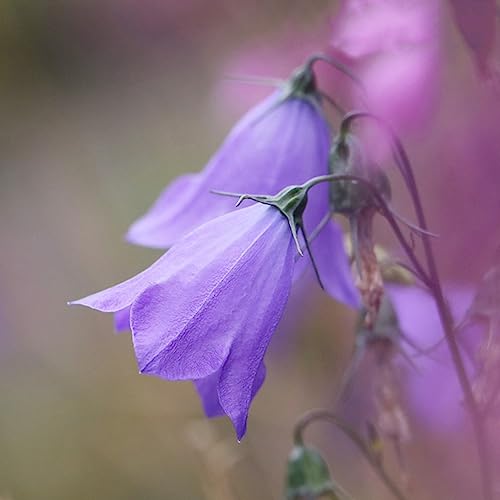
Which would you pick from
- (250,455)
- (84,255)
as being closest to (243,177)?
(250,455)

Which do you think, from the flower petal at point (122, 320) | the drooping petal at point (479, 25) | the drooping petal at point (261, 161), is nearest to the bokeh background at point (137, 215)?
the drooping petal at point (479, 25)

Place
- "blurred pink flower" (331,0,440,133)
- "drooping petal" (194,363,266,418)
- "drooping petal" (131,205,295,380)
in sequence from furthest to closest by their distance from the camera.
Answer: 1. "blurred pink flower" (331,0,440,133)
2. "drooping petal" (194,363,266,418)
3. "drooping petal" (131,205,295,380)

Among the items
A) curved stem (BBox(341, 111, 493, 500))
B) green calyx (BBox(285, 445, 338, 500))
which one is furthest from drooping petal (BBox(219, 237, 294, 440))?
green calyx (BBox(285, 445, 338, 500))

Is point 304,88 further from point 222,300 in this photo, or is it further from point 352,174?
point 222,300

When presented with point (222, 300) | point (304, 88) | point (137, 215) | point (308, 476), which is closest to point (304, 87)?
point (304, 88)

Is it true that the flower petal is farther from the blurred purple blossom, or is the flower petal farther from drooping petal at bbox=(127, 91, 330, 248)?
the blurred purple blossom
